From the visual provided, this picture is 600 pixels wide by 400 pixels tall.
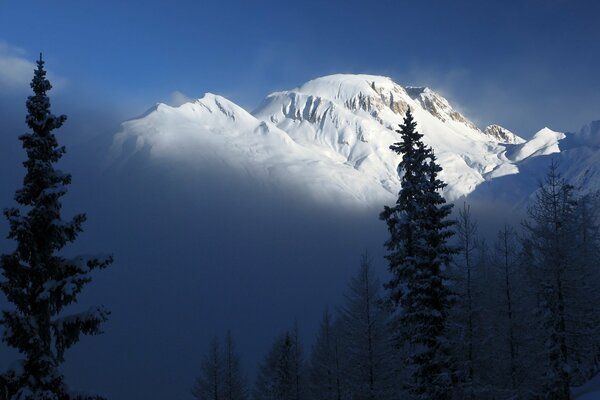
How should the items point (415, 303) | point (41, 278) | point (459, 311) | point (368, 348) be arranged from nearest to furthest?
1. point (41, 278)
2. point (415, 303)
3. point (459, 311)
4. point (368, 348)

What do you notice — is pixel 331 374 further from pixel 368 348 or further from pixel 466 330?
pixel 466 330

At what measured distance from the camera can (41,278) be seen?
36.0 feet

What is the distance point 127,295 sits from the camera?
152375 mm

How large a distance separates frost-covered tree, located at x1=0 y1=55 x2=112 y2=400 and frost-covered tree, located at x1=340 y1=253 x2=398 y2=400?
17.1m

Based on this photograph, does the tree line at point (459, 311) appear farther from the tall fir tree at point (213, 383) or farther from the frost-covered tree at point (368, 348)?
the tall fir tree at point (213, 383)

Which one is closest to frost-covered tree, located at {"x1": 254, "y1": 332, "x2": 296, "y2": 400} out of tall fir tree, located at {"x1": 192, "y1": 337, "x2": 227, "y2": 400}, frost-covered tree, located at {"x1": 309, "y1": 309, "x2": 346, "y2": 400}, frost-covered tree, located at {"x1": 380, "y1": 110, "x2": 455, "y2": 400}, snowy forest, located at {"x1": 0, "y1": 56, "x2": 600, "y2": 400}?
snowy forest, located at {"x1": 0, "y1": 56, "x2": 600, "y2": 400}

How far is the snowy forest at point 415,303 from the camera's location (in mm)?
10766

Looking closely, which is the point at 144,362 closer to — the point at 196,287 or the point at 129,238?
the point at 196,287

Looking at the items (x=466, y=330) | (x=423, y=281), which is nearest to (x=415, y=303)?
(x=423, y=281)

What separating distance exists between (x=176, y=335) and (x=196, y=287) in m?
35.8

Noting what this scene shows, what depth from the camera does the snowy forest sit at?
1077 centimetres

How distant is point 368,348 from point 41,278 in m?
18.8

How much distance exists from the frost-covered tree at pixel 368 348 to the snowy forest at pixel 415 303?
0.21 ft

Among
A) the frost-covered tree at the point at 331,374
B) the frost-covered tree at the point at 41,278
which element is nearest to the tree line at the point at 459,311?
the frost-covered tree at the point at 331,374
